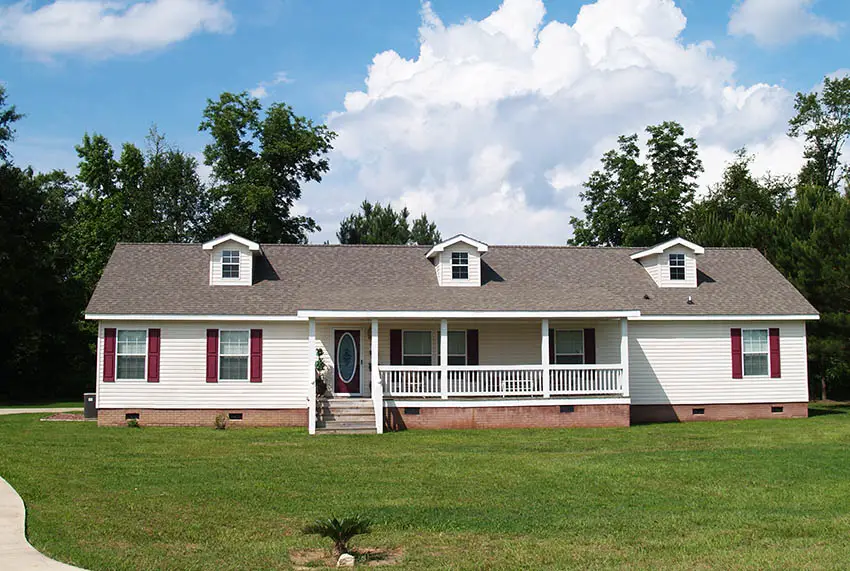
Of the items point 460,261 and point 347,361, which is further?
point 460,261

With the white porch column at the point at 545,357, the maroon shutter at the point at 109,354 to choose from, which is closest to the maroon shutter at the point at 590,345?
the white porch column at the point at 545,357

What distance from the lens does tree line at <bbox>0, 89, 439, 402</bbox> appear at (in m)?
36.9

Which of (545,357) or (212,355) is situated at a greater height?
(212,355)

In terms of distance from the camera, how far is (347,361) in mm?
24422

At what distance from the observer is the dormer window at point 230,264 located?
82.0 feet

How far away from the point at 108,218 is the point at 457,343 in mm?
27116

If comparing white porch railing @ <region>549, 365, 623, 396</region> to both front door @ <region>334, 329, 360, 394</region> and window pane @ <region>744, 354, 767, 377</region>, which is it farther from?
front door @ <region>334, 329, 360, 394</region>

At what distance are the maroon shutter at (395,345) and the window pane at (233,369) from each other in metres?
4.04

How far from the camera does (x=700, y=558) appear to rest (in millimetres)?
9102

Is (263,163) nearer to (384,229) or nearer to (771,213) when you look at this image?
(384,229)

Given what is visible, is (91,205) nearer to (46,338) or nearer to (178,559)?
(46,338)

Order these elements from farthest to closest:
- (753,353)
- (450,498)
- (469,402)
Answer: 1. (753,353)
2. (469,402)
3. (450,498)

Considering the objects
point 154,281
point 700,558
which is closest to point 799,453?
point 700,558

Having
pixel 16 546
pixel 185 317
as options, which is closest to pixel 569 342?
pixel 185 317
